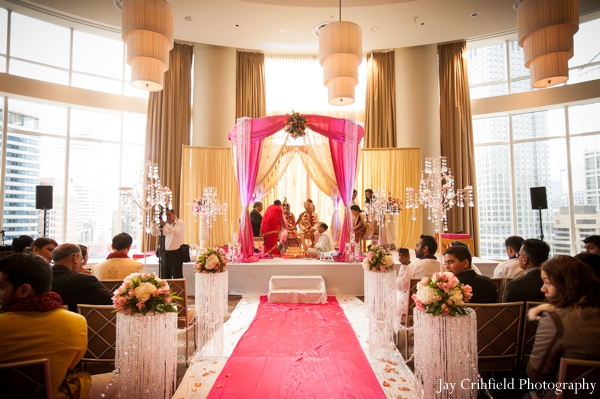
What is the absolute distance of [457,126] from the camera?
413 inches

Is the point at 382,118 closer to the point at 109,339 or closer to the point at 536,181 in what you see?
the point at 536,181

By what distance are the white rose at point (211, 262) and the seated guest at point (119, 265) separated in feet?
2.41

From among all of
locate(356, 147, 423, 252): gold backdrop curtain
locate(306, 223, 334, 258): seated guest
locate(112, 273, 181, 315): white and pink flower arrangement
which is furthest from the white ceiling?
locate(112, 273, 181, 315): white and pink flower arrangement

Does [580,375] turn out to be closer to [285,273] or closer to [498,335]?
[498,335]

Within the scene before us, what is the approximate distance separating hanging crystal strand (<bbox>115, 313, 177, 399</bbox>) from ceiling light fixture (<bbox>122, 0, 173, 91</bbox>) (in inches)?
136

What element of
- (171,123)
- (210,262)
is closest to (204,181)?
(171,123)

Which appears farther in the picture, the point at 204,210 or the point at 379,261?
the point at 204,210

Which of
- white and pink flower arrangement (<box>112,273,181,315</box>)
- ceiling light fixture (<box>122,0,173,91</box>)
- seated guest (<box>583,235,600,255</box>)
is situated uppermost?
ceiling light fixture (<box>122,0,173,91</box>)

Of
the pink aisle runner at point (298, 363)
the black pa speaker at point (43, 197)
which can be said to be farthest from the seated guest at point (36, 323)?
the black pa speaker at point (43, 197)

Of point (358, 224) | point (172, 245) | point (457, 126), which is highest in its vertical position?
point (457, 126)

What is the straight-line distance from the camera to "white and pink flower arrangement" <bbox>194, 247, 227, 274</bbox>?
4.37m

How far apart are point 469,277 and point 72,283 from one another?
11.0ft

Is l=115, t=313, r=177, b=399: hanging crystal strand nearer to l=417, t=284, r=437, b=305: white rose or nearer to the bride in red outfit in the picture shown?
l=417, t=284, r=437, b=305: white rose

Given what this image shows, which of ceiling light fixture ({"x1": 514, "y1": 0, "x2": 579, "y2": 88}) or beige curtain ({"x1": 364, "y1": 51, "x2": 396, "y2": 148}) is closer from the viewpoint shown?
ceiling light fixture ({"x1": 514, "y1": 0, "x2": 579, "y2": 88})
